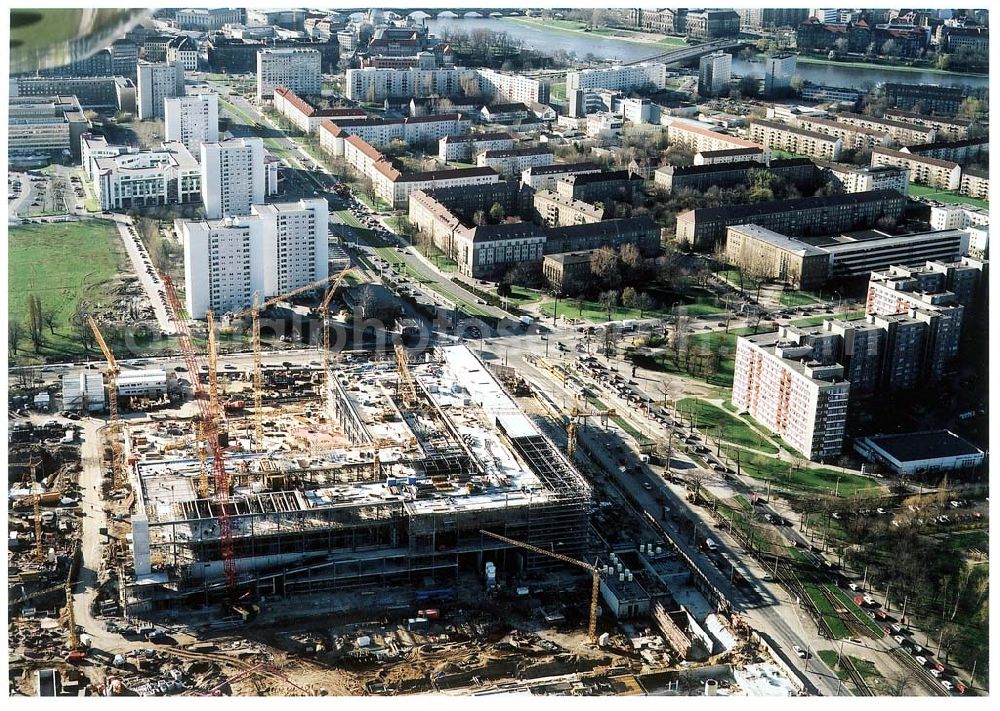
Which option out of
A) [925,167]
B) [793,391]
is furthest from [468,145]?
[793,391]

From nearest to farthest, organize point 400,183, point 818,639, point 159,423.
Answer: point 818,639, point 159,423, point 400,183

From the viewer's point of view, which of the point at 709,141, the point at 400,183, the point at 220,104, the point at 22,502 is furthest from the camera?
the point at 220,104

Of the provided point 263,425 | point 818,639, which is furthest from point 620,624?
point 263,425

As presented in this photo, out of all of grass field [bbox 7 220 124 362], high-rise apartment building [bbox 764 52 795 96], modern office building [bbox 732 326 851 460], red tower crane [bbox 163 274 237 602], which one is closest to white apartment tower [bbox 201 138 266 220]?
grass field [bbox 7 220 124 362]

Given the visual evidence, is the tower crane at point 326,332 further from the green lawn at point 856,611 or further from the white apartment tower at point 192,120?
the white apartment tower at point 192,120

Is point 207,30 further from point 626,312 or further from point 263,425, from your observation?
point 263,425

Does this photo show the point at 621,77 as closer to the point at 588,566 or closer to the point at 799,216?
the point at 799,216
